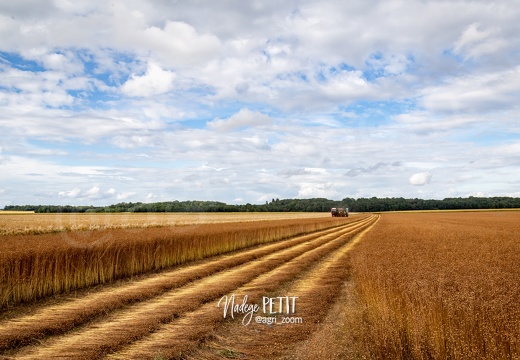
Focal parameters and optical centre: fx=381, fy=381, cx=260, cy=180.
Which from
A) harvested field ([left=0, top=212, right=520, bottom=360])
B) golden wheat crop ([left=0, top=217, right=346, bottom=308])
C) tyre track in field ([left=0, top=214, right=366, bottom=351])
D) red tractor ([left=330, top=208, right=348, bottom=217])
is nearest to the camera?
harvested field ([left=0, top=212, right=520, bottom=360])

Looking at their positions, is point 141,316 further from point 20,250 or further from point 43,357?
point 20,250

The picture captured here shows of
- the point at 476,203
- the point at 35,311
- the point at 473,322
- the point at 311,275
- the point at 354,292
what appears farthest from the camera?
the point at 476,203

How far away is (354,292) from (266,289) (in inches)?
101

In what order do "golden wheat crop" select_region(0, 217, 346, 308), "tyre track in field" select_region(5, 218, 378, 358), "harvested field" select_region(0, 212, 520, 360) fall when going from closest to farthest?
1. "harvested field" select_region(0, 212, 520, 360)
2. "tyre track in field" select_region(5, 218, 378, 358)
3. "golden wheat crop" select_region(0, 217, 346, 308)

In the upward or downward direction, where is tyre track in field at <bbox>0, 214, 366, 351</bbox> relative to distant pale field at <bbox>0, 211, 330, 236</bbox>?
downward

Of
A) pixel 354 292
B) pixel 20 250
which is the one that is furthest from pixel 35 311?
pixel 354 292

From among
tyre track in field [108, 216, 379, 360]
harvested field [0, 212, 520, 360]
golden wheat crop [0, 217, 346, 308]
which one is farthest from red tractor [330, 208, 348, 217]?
tyre track in field [108, 216, 379, 360]

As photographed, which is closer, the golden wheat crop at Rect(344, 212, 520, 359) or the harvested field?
the golden wheat crop at Rect(344, 212, 520, 359)

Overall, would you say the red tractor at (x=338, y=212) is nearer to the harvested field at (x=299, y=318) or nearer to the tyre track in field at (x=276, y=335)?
the harvested field at (x=299, y=318)

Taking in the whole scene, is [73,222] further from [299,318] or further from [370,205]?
[370,205]

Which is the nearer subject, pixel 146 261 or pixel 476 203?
pixel 146 261

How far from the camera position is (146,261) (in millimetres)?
15844

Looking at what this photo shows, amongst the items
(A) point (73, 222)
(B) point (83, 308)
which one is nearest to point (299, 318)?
(B) point (83, 308)

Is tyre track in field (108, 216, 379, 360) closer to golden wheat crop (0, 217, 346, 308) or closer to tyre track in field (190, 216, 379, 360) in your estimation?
tyre track in field (190, 216, 379, 360)
